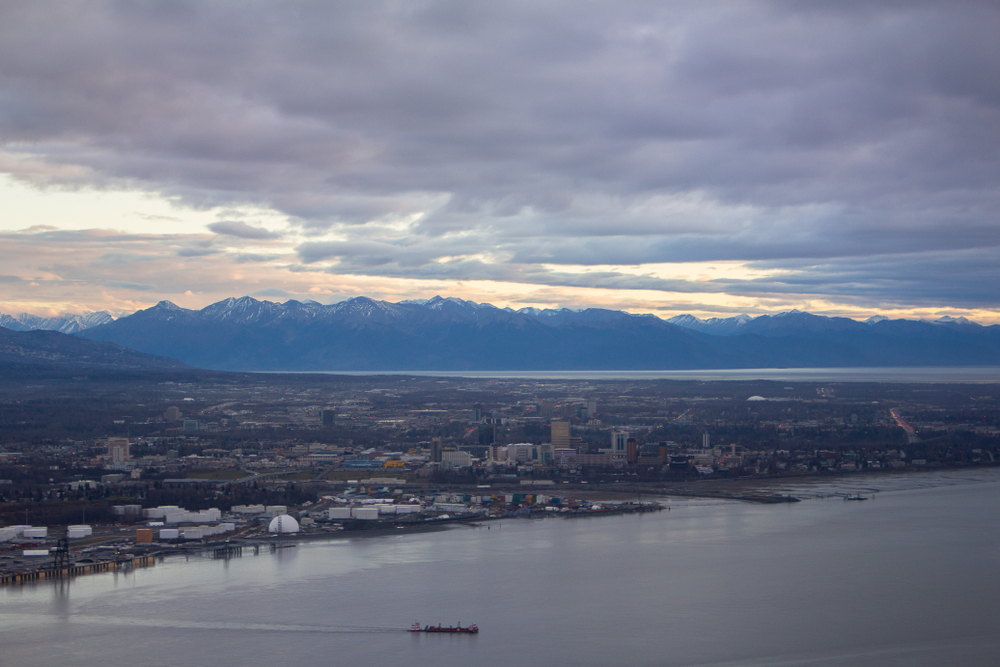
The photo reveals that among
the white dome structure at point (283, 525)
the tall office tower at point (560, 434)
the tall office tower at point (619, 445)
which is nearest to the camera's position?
the white dome structure at point (283, 525)

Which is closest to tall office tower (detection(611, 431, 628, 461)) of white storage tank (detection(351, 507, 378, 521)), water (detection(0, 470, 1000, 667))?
water (detection(0, 470, 1000, 667))

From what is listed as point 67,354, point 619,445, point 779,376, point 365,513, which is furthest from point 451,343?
point 365,513

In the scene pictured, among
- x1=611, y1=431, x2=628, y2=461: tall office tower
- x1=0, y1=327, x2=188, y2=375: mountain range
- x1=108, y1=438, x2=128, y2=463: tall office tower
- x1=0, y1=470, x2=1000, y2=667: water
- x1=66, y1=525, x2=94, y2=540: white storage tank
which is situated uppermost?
x1=0, y1=327, x2=188, y2=375: mountain range

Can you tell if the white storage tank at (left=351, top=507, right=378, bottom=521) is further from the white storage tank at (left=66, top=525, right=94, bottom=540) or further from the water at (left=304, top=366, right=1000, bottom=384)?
the water at (left=304, top=366, right=1000, bottom=384)

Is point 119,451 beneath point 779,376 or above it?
beneath

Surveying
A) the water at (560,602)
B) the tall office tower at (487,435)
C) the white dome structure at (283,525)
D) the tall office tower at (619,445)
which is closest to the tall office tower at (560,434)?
the tall office tower at (619,445)

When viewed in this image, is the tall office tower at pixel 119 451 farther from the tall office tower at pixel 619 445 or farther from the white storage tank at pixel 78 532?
the tall office tower at pixel 619 445

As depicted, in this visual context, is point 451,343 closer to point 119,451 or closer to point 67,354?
point 67,354
